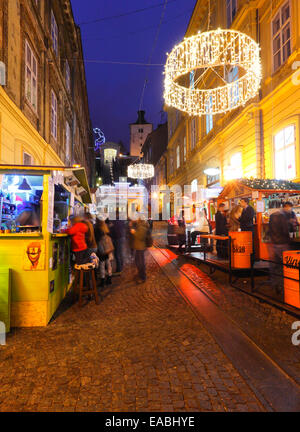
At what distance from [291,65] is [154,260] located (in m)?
9.21

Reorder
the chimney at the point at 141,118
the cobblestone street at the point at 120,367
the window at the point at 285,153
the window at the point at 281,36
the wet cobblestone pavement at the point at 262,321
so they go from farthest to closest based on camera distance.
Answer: the chimney at the point at 141,118
the window at the point at 281,36
the window at the point at 285,153
the wet cobblestone pavement at the point at 262,321
the cobblestone street at the point at 120,367

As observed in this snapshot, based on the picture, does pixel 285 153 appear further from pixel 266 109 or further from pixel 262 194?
pixel 262 194

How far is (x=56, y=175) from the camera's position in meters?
5.11

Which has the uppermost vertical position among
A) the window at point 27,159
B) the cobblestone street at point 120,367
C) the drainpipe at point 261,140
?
the drainpipe at point 261,140

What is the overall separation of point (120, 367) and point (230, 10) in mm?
18413

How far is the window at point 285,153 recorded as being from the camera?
10.1m

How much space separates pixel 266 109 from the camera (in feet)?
39.3

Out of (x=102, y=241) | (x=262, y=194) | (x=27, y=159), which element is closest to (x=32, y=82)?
(x=27, y=159)

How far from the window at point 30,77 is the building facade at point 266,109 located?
7.72 m

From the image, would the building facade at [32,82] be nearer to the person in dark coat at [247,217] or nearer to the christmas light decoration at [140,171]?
the christmas light decoration at [140,171]

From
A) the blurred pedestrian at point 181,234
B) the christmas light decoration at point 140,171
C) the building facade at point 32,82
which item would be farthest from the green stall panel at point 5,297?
the christmas light decoration at point 140,171

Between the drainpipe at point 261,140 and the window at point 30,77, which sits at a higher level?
the window at point 30,77
